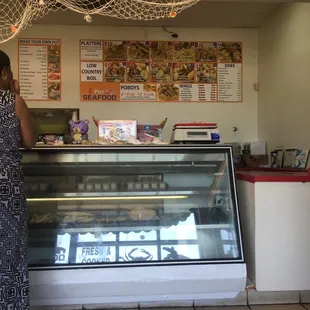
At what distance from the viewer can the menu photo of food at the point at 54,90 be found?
15.8 ft

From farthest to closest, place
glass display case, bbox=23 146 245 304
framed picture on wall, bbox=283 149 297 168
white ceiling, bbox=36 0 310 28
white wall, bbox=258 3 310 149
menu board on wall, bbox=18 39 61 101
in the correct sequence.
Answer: menu board on wall, bbox=18 39 61 101 < white ceiling, bbox=36 0 310 28 < framed picture on wall, bbox=283 149 297 168 < white wall, bbox=258 3 310 149 < glass display case, bbox=23 146 245 304

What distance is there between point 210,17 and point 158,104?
1.33 metres

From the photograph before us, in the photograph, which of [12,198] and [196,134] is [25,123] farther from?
[196,134]

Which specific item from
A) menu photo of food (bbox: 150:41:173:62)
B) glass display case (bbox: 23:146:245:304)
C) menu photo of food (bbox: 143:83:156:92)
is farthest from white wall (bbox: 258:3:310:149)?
glass display case (bbox: 23:146:245:304)

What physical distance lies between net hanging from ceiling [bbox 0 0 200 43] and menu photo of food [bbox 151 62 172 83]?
3.86 ft

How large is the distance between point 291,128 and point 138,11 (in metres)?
2.13

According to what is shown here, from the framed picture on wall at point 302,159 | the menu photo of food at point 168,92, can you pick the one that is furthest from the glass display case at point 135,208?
the menu photo of food at point 168,92

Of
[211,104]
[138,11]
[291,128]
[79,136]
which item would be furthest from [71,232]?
[211,104]

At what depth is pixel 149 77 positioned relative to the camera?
4852 millimetres

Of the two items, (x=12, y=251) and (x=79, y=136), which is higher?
(x=79, y=136)

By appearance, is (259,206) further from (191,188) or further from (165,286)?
(165,286)

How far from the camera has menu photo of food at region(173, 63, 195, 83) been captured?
489 cm

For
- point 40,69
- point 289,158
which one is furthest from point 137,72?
point 289,158

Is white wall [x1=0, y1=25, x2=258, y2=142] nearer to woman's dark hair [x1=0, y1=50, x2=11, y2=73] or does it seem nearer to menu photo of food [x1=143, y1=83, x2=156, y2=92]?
menu photo of food [x1=143, y1=83, x2=156, y2=92]
